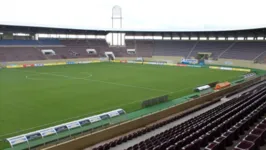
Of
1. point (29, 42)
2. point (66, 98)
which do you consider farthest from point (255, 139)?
point (29, 42)

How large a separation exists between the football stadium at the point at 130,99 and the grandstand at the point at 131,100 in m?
0.05

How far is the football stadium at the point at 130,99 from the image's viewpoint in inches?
453

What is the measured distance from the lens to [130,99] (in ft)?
79.8

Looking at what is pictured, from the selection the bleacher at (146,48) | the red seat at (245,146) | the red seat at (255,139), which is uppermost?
the bleacher at (146,48)

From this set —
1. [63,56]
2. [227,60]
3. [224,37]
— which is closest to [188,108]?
[227,60]

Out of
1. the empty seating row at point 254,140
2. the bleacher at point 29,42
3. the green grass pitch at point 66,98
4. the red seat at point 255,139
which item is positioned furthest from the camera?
the bleacher at point 29,42

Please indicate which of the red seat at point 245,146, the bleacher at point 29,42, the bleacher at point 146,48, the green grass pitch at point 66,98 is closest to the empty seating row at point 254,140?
the red seat at point 245,146

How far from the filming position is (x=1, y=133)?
15.2m

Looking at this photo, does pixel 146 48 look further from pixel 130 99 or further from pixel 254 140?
pixel 254 140

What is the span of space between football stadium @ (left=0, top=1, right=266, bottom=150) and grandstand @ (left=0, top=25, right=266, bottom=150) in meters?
0.05

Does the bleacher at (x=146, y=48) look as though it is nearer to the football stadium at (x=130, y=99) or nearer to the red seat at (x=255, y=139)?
the football stadium at (x=130, y=99)

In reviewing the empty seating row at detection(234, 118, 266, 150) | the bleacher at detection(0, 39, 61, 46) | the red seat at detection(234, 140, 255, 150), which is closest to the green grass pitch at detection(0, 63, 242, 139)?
the empty seating row at detection(234, 118, 266, 150)

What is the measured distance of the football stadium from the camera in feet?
37.7

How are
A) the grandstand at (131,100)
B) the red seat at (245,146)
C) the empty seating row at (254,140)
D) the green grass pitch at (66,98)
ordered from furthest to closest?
the green grass pitch at (66,98)
the grandstand at (131,100)
the empty seating row at (254,140)
the red seat at (245,146)
